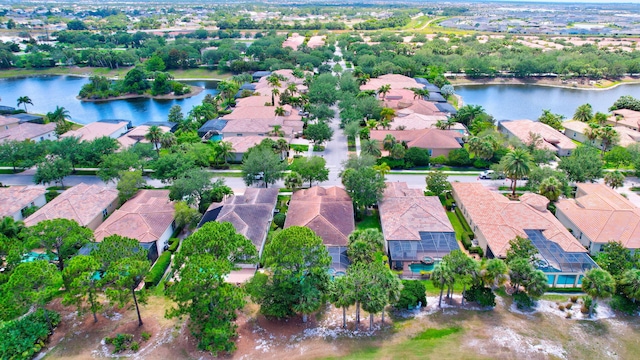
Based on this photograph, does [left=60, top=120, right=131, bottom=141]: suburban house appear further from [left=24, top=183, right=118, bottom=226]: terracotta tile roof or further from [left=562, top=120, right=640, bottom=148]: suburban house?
[left=562, top=120, right=640, bottom=148]: suburban house

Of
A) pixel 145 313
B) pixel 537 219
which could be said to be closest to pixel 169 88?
pixel 145 313

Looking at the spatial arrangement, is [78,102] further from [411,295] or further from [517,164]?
[411,295]

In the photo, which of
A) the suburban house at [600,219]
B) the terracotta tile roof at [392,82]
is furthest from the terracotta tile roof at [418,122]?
the suburban house at [600,219]

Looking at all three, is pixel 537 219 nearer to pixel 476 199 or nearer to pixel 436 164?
pixel 476 199

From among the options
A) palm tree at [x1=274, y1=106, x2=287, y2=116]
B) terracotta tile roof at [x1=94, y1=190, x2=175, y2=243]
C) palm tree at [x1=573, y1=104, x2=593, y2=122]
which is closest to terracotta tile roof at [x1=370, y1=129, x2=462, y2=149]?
palm tree at [x1=274, y1=106, x2=287, y2=116]

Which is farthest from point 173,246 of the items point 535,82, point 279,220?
point 535,82

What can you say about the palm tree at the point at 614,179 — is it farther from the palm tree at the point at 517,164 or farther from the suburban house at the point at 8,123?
the suburban house at the point at 8,123
